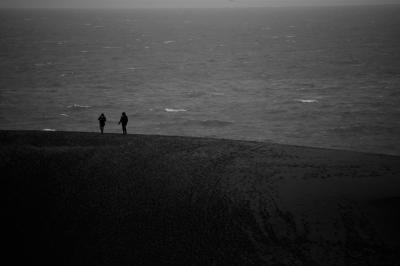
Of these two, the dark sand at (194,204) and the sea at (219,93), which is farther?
the sea at (219,93)

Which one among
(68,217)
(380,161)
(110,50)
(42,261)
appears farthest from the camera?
(110,50)

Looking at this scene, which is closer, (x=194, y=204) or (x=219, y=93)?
(x=194, y=204)

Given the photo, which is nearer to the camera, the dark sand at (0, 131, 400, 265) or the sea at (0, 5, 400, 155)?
the dark sand at (0, 131, 400, 265)

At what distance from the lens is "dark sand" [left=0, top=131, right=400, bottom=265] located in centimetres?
1336

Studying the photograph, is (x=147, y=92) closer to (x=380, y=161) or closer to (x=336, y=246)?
(x=380, y=161)

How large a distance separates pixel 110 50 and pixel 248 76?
45559 millimetres

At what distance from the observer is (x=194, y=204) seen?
15.9 m

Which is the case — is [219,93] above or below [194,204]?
below

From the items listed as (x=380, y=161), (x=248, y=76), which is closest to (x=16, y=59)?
(x=248, y=76)

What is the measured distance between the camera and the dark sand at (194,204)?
13359 millimetres

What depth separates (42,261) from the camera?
42.4 ft

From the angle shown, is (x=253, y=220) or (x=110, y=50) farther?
(x=110, y=50)

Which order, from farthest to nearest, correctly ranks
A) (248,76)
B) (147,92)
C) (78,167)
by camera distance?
(248,76)
(147,92)
(78,167)

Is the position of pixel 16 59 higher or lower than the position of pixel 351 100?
higher
